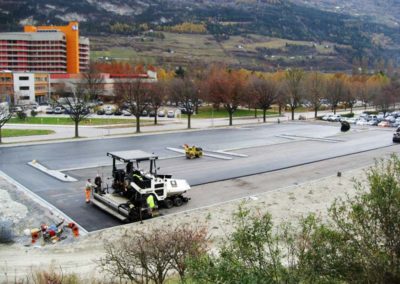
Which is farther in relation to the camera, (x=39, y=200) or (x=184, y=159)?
(x=184, y=159)

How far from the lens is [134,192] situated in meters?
21.8

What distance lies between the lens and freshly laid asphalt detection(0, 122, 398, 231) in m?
25.8

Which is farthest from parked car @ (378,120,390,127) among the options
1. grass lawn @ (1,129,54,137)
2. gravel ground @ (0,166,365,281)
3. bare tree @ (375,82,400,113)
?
grass lawn @ (1,129,54,137)

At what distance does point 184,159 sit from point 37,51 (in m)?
95.3

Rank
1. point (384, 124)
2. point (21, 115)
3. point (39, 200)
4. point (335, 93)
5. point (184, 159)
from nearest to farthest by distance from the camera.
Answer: point (39, 200) < point (184, 159) < point (21, 115) < point (384, 124) < point (335, 93)

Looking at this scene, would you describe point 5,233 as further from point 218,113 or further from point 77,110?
point 218,113

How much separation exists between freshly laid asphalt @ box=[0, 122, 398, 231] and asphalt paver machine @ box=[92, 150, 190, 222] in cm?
56

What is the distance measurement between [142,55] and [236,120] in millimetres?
113246

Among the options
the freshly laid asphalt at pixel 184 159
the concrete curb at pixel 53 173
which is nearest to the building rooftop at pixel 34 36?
the freshly laid asphalt at pixel 184 159

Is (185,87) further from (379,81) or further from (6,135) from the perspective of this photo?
(379,81)

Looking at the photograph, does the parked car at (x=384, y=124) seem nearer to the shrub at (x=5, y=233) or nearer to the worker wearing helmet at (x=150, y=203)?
the worker wearing helmet at (x=150, y=203)

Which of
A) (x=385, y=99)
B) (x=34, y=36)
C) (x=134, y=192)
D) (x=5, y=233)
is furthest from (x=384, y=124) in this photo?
(x=34, y=36)

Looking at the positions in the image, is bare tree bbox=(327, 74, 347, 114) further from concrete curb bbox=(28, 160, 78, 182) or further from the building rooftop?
the building rooftop

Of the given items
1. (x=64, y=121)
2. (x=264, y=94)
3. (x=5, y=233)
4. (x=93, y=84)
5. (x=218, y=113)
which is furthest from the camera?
(x=93, y=84)
